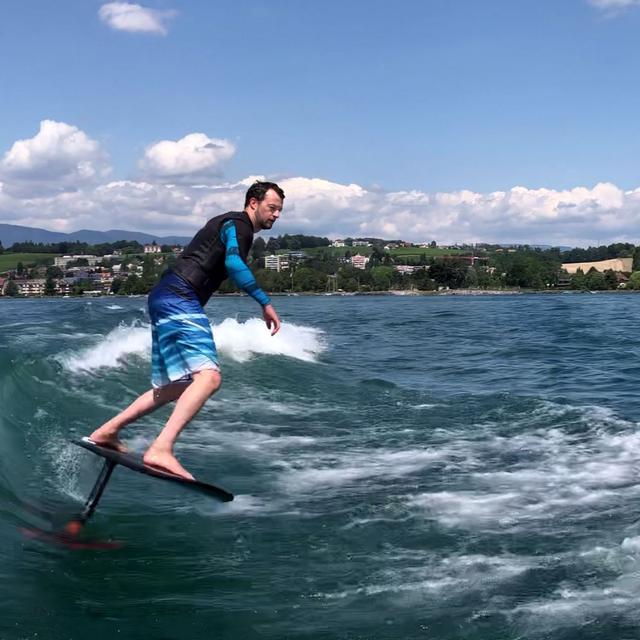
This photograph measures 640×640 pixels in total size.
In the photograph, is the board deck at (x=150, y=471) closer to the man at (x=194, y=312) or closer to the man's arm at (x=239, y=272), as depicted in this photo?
the man at (x=194, y=312)

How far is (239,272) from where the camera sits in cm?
537

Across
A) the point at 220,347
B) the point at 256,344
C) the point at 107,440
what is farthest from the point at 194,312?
the point at 256,344

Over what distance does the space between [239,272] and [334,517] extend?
2.19 m

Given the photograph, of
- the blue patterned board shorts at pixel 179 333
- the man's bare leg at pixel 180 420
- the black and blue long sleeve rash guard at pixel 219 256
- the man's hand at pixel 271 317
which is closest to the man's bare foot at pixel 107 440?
the man's bare leg at pixel 180 420

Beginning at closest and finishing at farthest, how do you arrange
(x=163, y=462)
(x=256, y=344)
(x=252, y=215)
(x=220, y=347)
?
(x=163, y=462), (x=252, y=215), (x=220, y=347), (x=256, y=344)

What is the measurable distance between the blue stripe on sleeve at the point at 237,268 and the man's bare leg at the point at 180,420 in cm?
60

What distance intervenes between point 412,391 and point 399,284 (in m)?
172

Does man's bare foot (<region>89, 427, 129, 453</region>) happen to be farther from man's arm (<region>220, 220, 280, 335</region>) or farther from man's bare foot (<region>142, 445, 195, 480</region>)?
man's arm (<region>220, 220, 280, 335</region>)

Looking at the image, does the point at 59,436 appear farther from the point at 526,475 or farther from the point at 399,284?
the point at 399,284

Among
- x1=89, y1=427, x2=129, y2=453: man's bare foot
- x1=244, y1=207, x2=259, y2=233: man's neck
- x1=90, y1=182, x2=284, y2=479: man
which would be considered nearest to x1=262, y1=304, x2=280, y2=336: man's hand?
x1=90, y1=182, x2=284, y2=479: man

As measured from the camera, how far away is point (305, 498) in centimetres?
684

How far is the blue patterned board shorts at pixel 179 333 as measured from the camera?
5.42 meters

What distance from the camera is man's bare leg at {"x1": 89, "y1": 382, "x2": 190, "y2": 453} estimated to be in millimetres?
5633

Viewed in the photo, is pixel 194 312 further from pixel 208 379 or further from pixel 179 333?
pixel 208 379
